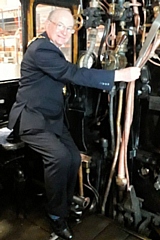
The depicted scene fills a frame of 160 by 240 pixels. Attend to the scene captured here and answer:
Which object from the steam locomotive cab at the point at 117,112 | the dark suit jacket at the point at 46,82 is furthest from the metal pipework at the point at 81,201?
the dark suit jacket at the point at 46,82

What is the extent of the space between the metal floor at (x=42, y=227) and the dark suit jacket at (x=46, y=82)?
2.03 ft

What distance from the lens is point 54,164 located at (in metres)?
1.80

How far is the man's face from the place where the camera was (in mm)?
1741

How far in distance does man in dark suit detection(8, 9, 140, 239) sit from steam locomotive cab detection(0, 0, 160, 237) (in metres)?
0.22

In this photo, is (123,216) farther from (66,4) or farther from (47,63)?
(66,4)

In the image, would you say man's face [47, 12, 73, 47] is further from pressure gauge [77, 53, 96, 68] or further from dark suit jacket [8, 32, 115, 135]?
pressure gauge [77, 53, 96, 68]

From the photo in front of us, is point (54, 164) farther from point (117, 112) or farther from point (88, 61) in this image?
point (88, 61)

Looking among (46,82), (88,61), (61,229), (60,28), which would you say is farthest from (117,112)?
(61,229)

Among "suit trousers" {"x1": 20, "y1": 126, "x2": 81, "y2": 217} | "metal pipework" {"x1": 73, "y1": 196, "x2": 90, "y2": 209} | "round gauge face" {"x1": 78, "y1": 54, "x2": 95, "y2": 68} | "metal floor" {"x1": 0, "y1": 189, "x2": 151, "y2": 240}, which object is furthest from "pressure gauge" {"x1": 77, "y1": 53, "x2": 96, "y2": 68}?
"metal floor" {"x1": 0, "y1": 189, "x2": 151, "y2": 240}

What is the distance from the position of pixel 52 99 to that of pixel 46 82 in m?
0.10

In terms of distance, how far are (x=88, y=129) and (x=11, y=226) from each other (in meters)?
0.80

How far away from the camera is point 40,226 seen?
6.74ft

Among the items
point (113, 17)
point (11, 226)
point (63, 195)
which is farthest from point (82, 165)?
point (113, 17)

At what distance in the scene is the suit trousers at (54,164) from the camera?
180 cm
